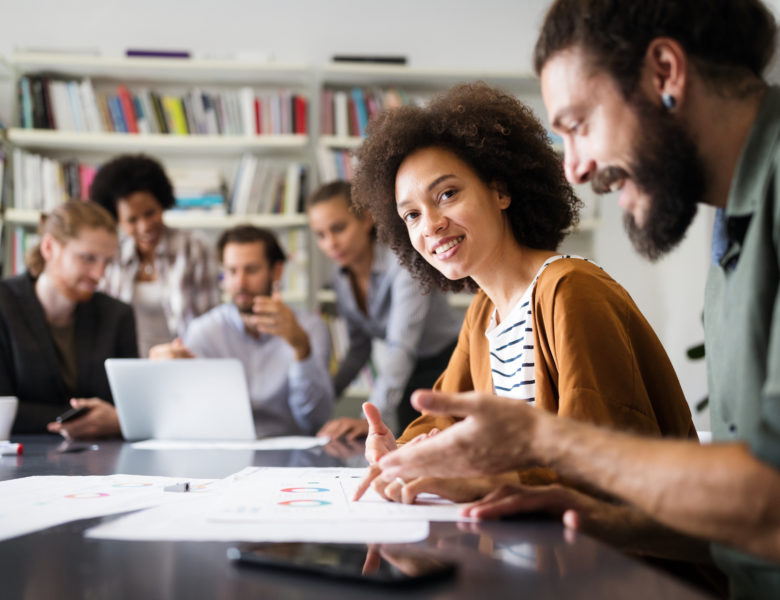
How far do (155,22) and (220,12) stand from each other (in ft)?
1.16

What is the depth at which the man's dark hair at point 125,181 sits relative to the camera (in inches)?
122

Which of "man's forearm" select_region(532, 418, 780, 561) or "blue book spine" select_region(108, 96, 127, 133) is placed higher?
"blue book spine" select_region(108, 96, 127, 133)

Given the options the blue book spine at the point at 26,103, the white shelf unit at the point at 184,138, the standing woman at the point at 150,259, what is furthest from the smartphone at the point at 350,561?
the blue book spine at the point at 26,103

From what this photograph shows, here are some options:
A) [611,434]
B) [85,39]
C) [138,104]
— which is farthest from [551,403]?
[85,39]

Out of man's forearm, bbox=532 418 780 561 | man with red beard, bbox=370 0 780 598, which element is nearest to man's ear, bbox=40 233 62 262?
man with red beard, bbox=370 0 780 598

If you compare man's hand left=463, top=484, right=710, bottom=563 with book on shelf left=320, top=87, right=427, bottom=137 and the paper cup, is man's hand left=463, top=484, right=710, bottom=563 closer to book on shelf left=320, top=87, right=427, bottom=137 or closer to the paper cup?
the paper cup

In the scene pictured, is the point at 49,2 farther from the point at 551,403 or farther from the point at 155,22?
the point at 551,403

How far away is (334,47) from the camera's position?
12.7 feet

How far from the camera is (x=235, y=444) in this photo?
181 centimetres

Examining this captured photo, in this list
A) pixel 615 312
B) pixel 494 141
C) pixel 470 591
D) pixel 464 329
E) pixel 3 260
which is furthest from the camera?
pixel 3 260

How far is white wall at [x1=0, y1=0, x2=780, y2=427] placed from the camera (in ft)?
12.3

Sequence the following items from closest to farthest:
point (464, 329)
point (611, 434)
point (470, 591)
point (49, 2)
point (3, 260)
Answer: point (470, 591) → point (611, 434) → point (464, 329) → point (3, 260) → point (49, 2)

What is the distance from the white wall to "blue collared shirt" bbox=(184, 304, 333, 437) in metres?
1.71

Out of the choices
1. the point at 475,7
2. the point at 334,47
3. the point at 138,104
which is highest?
the point at 475,7
